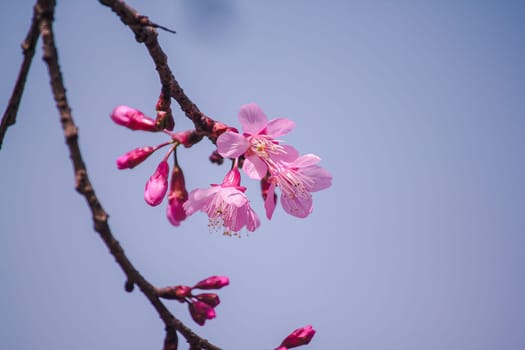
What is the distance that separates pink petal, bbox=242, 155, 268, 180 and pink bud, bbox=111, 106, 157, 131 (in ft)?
1.51

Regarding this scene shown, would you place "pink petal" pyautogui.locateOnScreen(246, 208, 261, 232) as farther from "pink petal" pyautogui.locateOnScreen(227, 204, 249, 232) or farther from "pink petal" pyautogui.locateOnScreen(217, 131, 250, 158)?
"pink petal" pyautogui.locateOnScreen(217, 131, 250, 158)

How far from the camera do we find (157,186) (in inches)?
69.7

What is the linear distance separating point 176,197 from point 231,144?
12.5 inches

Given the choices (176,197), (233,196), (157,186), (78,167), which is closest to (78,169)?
(78,167)

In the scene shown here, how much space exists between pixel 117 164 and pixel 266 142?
2.22ft

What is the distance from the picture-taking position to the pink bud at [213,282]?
1.54m

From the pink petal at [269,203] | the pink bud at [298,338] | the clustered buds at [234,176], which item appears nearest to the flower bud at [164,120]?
the clustered buds at [234,176]

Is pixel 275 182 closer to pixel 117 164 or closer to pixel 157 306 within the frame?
pixel 117 164

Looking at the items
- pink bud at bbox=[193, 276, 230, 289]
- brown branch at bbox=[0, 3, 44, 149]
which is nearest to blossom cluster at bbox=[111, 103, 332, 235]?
pink bud at bbox=[193, 276, 230, 289]

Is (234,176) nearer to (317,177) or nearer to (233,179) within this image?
(233,179)

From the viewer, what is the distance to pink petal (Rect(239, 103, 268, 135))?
1.87 m

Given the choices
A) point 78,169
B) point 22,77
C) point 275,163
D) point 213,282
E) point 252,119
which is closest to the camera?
point 78,169

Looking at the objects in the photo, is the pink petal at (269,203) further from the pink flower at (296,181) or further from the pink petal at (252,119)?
the pink petal at (252,119)

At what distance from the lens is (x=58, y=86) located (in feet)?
3.20
